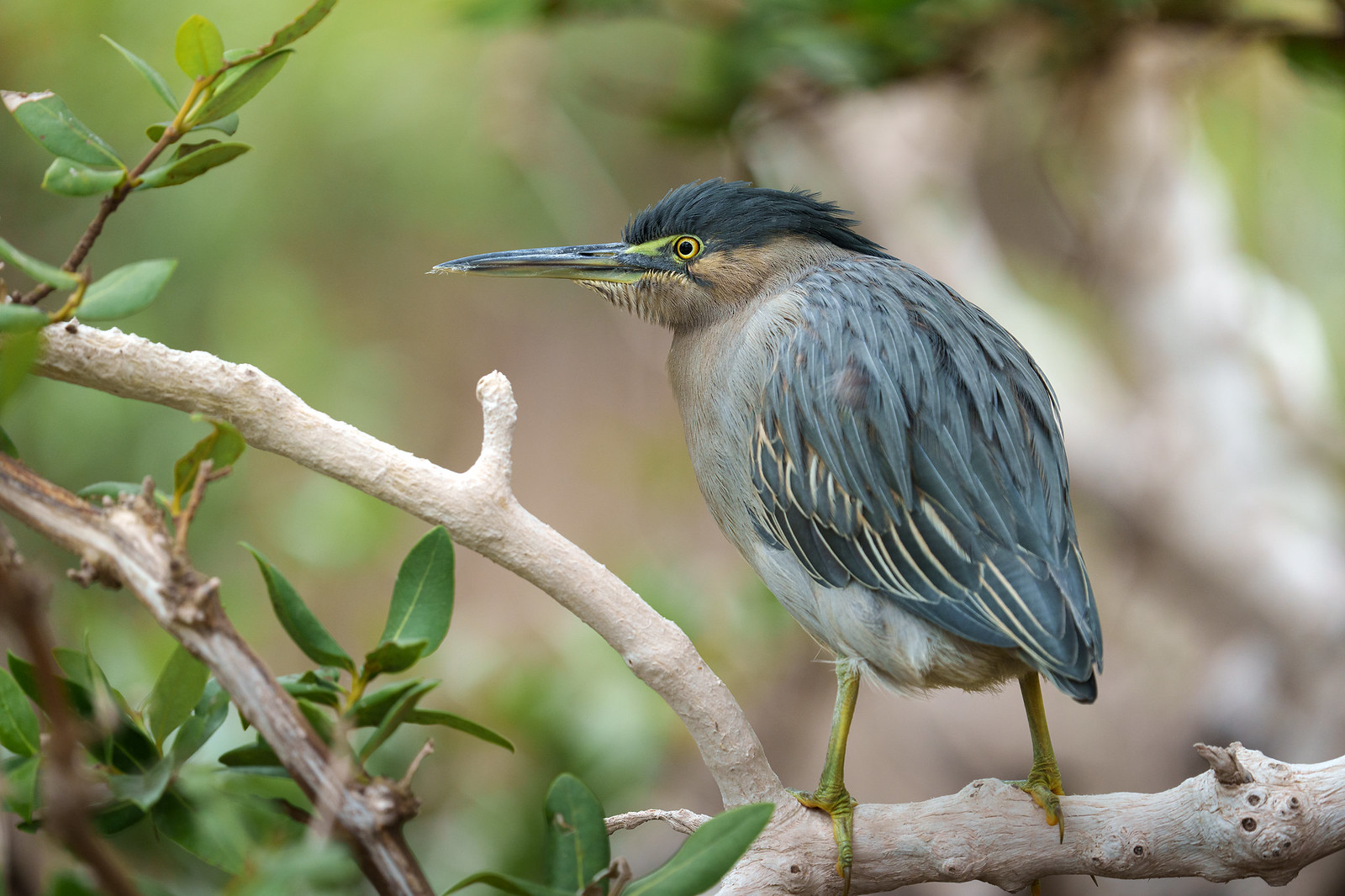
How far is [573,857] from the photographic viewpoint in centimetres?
75

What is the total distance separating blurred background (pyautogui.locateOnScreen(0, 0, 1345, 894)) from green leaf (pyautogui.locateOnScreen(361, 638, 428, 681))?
111 centimetres

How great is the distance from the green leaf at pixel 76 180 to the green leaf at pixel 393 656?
0.38 meters

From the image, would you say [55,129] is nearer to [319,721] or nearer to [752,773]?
[319,721]

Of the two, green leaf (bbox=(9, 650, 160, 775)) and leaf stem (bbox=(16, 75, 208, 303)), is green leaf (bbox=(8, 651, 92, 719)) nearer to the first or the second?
green leaf (bbox=(9, 650, 160, 775))

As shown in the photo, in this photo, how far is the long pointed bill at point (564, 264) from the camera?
1372mm

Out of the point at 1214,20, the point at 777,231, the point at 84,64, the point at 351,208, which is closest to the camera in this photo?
the point at 777,231

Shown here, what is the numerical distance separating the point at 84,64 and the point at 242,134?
1.58 feet

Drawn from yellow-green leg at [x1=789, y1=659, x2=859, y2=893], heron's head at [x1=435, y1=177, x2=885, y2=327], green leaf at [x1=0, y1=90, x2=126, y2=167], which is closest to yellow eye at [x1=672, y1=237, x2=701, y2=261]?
heron's head at [x1=435, y1=177, x2=885, y2=327]

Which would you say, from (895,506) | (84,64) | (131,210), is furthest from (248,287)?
(895,506)

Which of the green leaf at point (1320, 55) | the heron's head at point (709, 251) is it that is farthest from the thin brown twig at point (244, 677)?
the green leaf at point (1320, 55)

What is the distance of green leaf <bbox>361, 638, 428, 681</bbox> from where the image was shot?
747 mm

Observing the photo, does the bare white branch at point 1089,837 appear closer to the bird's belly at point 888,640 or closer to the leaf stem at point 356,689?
the bird's belly at point 888,640

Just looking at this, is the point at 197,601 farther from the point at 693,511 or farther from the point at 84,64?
the point at 693,511

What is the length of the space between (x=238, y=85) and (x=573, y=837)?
0.63 metres
